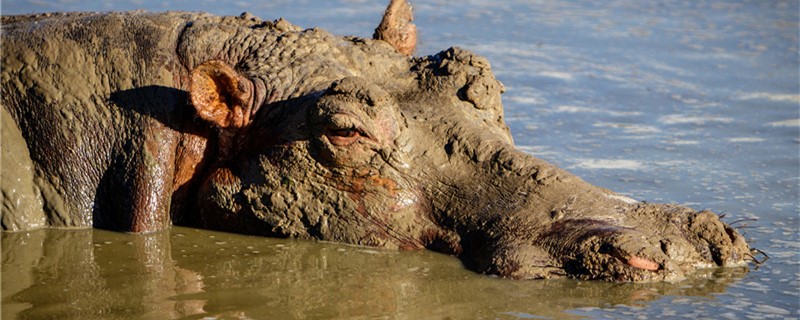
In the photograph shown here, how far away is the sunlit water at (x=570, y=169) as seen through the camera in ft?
24.8

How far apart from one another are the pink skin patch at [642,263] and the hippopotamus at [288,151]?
15 cm

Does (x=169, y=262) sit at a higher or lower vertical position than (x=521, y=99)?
lower

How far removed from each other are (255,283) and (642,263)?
93.6 inches

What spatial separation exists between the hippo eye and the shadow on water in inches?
30.2

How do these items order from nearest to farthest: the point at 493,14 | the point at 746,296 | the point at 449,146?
1. the point at 746,296
2. the point at 449,146
3. the point at 493,14

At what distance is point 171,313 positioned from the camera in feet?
23.9

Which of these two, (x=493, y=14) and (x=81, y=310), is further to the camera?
(x=493, y=14)

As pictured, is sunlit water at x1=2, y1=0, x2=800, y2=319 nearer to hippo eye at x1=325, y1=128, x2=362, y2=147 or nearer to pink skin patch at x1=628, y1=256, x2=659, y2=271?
pink skin patch at x1=628, y1=256, x2=659, y2=271

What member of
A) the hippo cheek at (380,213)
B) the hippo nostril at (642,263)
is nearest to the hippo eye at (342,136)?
the hippo cheek at (380,213)

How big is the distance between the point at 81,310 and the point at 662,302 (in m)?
3.38

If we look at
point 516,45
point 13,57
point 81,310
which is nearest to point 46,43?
point 13,57

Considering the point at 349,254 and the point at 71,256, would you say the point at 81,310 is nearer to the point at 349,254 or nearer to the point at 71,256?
the point at 71,256

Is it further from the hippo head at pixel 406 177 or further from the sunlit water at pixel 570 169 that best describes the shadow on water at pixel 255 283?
the hippo head at pixel 406 177

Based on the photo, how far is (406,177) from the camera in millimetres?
8266
